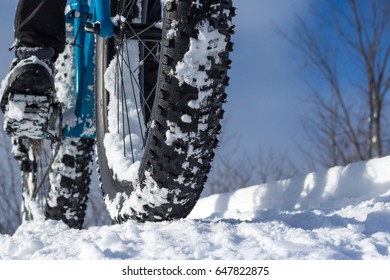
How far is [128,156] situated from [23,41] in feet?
1.72

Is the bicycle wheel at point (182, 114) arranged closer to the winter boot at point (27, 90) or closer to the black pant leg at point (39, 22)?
the winter boot at point (27, 90)

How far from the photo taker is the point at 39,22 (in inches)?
73.9

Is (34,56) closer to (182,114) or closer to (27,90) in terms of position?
(27,90)

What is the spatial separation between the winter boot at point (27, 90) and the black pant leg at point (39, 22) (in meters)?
→ 0.03

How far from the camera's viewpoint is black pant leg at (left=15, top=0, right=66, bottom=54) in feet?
6.18

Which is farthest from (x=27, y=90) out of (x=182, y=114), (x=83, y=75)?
(x=182, y=114)

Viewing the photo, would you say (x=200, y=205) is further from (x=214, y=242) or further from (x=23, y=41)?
(x=214, y=242)

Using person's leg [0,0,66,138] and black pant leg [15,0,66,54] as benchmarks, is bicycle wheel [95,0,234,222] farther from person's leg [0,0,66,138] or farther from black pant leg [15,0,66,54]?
black pant leg [15,0,66,54]

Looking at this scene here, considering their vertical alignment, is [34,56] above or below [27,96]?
above

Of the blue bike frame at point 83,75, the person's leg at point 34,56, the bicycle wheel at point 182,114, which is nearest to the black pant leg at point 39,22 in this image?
the person's leg at point 34,56

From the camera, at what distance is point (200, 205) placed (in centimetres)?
288

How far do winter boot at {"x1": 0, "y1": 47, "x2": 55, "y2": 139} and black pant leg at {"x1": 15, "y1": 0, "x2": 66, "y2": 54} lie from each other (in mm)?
31

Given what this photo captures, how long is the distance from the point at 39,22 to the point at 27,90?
221 millimetres
